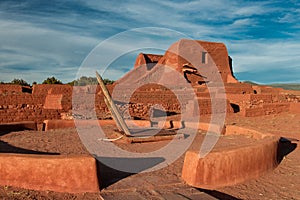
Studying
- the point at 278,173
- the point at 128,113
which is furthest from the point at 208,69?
the point at 278,173

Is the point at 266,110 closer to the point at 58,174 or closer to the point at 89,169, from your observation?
the point at 89,169

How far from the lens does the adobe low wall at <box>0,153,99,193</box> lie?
377cm

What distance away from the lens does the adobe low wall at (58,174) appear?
3771 mm

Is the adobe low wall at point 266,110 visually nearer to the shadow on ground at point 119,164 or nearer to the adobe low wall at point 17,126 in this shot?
the shadow on ground at point 119,164

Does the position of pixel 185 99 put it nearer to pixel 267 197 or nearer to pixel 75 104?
pixel 75 104

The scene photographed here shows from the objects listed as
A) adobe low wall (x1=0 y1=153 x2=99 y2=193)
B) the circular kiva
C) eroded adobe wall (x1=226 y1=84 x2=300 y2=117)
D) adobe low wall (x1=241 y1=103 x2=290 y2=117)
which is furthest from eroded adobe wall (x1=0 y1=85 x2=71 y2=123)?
eroded adobe wall (x1=226 y1=84 x2=300 y2=117)

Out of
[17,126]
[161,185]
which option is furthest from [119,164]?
[17,126]

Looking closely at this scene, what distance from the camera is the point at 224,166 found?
14.0 feet

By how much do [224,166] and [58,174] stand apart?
95.7 inches

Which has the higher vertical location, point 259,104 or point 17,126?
point 259,104

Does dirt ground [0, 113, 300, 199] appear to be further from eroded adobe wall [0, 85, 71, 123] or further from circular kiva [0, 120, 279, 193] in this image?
eroded adobe wall [0, 85, 71, 123]

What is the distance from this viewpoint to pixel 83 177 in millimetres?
3789

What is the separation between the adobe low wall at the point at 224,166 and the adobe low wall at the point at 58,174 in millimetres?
1418

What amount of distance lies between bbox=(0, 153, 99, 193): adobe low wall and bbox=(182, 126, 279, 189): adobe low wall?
1418 mm
